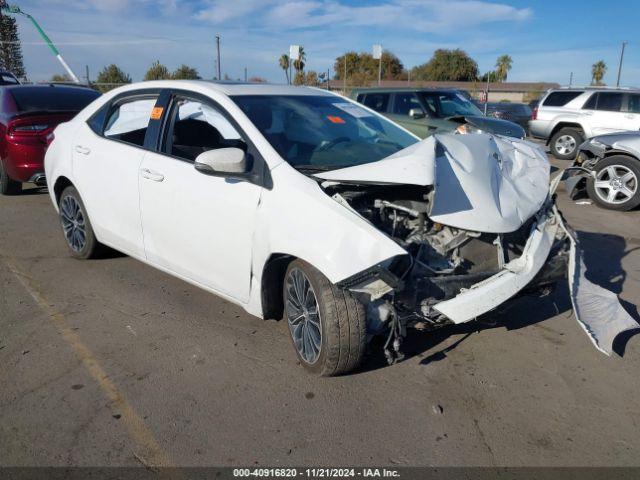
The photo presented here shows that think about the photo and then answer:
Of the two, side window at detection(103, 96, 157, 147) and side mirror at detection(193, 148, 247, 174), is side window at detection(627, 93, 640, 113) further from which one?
side mirror at detection(193, 148, 247, 174)

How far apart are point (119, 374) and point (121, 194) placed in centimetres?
164

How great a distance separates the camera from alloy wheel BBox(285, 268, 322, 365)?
342 cm

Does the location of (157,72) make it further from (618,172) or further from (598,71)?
(598,71)

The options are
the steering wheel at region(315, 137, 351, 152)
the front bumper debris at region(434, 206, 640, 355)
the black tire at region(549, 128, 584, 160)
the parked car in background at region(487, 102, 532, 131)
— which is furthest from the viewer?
the parked car in background at region(487, 102, 532, 131)

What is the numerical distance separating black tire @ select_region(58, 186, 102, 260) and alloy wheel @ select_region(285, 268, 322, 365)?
2616 millimetres

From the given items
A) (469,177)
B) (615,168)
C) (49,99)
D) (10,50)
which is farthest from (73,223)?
(10,50)

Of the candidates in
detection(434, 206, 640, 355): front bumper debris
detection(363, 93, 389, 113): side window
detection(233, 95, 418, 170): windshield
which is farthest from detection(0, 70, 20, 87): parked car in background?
detection(434, 206, 640, 355): front bumper debris

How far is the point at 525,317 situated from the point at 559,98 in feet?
40.4

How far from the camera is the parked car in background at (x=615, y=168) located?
8117 mm

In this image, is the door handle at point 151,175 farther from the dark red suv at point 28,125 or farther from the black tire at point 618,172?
the black tire at point 618,172

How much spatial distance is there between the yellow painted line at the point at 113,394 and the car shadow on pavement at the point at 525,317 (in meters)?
1.39

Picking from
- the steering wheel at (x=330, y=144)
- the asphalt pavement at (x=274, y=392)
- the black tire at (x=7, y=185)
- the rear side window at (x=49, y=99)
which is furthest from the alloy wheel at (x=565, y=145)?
the black tire at (x=7, y=185)

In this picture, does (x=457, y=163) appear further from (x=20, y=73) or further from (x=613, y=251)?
(x=20, y=73)

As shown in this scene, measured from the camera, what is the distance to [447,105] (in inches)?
454
